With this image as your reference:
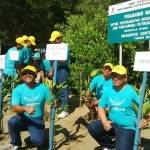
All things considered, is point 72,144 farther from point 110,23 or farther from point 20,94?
point 110,23

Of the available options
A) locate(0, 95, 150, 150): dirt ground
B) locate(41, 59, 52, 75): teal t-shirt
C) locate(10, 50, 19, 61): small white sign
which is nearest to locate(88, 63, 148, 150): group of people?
locate(0, 95, 150, 150): dirt ground

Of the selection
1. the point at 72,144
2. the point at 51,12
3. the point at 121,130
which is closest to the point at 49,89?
the point at 72,144

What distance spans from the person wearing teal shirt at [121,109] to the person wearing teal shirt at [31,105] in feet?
4.18

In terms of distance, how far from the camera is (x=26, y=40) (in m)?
12.2

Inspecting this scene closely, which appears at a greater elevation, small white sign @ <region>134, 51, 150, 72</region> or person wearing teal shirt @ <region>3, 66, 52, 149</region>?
small white sign @ <region>134, 51, 150, 72</region>

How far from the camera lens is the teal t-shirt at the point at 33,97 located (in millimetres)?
8812

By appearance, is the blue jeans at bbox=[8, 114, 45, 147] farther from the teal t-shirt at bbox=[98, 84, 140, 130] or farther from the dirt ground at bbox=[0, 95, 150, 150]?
the teal t-shirt at bbox=[98, 84, 140, 130]

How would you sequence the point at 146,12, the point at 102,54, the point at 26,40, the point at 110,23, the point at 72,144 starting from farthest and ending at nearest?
1. the point at 102,54
2. the point at 26,40
3. the point at 110,23
4. the point at 72,144
5. the point at 146,12

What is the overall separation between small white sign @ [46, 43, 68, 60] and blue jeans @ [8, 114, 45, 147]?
1103 millimetres

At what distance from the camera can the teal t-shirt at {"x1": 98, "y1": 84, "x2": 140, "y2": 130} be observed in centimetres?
766

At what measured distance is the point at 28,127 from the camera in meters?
8.87

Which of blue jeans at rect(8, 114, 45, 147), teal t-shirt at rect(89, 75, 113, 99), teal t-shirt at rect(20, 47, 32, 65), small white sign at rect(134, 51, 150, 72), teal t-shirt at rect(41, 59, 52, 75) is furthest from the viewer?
teal t-shirt at rect(41, 59, 52, 75)

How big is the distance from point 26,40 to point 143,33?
4.28 meters

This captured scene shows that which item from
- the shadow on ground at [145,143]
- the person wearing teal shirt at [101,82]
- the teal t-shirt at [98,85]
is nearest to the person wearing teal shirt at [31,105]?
the person wearing teal shirt at [101,82]
